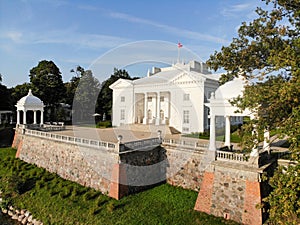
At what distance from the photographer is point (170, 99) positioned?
91.8 ft

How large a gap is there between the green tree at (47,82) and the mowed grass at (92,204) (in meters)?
18.5

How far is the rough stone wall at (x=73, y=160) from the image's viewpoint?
13.8 m

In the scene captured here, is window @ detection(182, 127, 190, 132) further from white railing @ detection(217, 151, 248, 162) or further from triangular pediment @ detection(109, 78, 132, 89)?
white railing @ detection(217, 151, 248, 162)

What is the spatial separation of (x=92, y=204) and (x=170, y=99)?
17523mm

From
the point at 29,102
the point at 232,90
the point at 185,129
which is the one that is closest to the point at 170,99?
the point at 185,129

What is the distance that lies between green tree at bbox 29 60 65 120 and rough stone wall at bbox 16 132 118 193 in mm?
14229

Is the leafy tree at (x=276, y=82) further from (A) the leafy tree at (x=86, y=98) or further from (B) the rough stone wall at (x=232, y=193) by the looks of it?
(A) the leafy tree at (x=86, y=98)

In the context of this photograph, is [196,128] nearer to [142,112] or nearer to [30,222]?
[142,112]

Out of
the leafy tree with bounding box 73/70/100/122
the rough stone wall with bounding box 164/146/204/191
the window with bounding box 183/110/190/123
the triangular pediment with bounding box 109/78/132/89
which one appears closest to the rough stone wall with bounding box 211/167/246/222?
the rough stone wall with bounding box 164/146/204/191

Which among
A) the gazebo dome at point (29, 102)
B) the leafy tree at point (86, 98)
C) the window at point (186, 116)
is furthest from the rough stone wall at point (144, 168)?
the leafy tree at point (86, 98)

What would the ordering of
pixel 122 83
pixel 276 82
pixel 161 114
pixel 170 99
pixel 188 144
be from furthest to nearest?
pixel 122 83 < pixel 161 114 < pixel 170 99 < pixel 188 144 < pixel 276 82

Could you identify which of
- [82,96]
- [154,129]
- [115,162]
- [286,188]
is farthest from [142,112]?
[286,188]

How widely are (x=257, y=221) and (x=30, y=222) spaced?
12.0 metres

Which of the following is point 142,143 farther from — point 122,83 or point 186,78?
point 122,83
